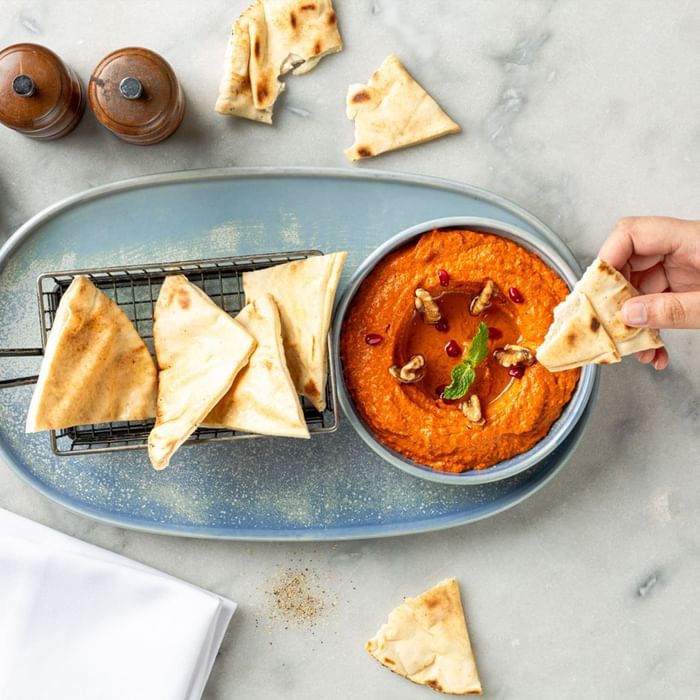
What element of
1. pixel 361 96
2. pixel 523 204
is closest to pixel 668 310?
pixel 523 204

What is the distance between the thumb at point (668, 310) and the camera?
2.02 metres

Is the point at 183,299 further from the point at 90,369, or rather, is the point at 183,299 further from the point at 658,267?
the point at 658,267

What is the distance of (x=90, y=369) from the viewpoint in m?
2.14

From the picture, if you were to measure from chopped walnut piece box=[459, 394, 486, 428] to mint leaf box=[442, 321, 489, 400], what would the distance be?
0.04 m

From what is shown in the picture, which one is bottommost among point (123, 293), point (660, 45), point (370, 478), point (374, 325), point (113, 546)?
point (113, 546)

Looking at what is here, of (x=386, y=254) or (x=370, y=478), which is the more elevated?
(x=386, y=254)

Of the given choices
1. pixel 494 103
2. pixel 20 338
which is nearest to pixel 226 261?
pixel 20 338

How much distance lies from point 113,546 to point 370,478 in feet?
2.93

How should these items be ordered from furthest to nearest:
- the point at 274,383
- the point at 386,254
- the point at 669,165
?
1. the point at 669,165
2. the point at 386,254
3. the point at 274,383

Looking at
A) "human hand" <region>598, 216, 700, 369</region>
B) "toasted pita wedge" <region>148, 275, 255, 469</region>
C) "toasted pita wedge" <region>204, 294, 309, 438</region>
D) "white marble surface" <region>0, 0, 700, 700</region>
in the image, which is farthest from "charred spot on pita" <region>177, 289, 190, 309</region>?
"human hand" <region>598, 216, 700, 369</region>

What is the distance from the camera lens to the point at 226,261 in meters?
2.30

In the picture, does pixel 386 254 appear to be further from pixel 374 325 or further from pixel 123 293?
pixel 123 293

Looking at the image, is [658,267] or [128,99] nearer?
[128,99]

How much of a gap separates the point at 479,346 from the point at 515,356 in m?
0.11
